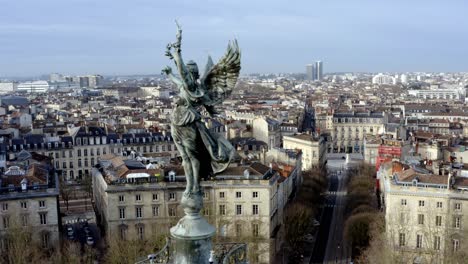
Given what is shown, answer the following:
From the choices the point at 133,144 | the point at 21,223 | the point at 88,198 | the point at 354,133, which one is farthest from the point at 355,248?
the point at 354,133

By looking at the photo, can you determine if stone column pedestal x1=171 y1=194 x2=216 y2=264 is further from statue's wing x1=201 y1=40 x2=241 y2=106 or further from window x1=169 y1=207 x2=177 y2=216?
window x1=169 y1=207 x2=177 y2=216

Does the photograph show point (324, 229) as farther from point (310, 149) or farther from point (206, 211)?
point (310, 149)

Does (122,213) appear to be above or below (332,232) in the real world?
above

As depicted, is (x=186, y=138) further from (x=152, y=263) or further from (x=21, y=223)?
(x=21, y=223)

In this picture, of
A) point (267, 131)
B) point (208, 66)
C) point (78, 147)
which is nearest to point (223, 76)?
point (208, 66)

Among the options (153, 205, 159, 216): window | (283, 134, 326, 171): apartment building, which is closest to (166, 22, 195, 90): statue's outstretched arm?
(153, 205, 159, 216): window

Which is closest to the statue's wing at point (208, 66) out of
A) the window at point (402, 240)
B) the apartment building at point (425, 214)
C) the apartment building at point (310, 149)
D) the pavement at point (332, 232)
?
the apartment building at point (425, 214)

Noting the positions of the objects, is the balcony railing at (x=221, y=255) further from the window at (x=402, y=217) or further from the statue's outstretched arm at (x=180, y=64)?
the window at (x=402, y=217)
